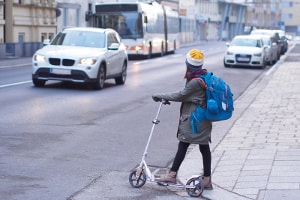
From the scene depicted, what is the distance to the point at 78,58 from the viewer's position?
1847 centimetres

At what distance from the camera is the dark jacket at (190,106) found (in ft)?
24.3

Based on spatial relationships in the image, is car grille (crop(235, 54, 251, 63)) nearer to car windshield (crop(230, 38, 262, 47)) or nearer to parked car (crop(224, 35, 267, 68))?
parked car (crop(224, 35, 267, 68))

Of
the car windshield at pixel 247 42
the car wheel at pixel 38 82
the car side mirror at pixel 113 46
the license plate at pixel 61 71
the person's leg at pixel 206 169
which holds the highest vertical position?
the car side mirror at pixel 113 46

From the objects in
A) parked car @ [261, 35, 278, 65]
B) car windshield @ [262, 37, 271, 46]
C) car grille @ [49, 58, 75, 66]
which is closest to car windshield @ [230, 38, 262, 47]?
parked car @ [261, 35, 278, 65]

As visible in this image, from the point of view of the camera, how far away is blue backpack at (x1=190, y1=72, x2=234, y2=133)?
729cm

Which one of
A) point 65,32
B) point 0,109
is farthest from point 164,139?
point 65,32

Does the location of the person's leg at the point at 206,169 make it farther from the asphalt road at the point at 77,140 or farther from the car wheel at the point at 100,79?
the car wheel at the point at 100,79

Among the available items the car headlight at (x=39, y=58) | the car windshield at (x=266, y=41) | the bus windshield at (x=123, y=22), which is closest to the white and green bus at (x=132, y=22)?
the bus windshield at (x=123, y=22)

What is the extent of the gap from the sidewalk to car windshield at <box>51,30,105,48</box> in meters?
4.98

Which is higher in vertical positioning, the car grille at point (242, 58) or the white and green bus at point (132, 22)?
the white and green bus at point (132, 22)

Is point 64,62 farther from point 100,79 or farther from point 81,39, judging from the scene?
point 81,39

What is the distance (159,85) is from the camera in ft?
70.8

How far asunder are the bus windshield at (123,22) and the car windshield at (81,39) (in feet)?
55.0

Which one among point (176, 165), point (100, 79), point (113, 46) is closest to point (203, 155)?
point (176, 165)
